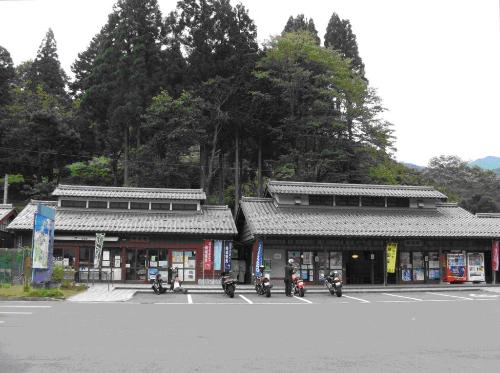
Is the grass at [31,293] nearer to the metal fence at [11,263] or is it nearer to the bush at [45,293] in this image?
the bush at [45,293]

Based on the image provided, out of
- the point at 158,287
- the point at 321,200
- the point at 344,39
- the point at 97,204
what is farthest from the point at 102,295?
the point at 344,39

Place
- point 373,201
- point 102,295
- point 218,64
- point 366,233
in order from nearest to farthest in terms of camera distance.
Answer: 1. point 102,295
2. point 366,233
3. point 373,201
4. point 218,64

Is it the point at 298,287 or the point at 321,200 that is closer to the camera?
the point at 298,287

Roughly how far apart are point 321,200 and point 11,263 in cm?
1772

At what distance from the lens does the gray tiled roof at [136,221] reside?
86.5 feet

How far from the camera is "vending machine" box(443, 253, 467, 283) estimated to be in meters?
28.5

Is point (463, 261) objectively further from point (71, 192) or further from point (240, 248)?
point (71, 192)

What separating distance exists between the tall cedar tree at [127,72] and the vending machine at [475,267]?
25.4 m

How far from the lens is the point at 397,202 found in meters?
31.8

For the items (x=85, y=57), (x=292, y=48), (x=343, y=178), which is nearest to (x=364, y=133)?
(x=343, y=178)

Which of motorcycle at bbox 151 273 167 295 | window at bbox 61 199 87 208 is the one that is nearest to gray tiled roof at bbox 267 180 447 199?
motorcycle at bbox 151 273 167 295

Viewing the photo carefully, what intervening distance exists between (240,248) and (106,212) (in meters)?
9.08

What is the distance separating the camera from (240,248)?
3272 cm

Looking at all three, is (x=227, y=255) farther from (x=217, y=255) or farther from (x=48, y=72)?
(x=48, y=72)
